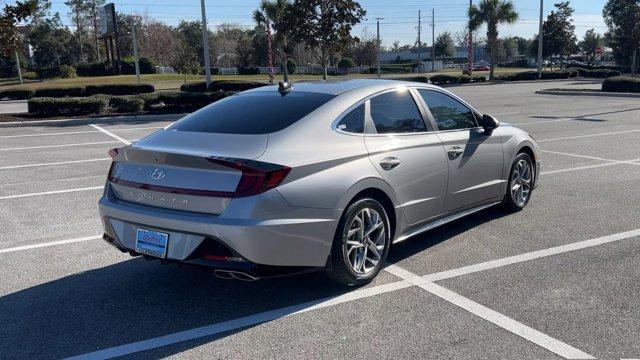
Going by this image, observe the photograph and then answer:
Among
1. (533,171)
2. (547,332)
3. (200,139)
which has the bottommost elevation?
(547,332)

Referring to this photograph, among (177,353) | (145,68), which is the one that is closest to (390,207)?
(177,353)

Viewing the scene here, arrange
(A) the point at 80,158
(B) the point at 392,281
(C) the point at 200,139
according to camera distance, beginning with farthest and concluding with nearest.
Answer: (A) the point at 80,158 < (B) the point at 392,281 < (C) the point at 200,139

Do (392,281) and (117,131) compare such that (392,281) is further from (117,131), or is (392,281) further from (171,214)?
(117,131)

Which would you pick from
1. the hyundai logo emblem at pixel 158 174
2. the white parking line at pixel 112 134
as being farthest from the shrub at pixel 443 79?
the hyundai logo emblem at pixel 158 174

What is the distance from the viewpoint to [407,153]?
4816mm

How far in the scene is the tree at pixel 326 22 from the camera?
86.2 feet

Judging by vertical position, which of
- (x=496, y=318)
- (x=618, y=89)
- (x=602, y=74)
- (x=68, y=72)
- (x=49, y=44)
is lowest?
(x=496, y=318)

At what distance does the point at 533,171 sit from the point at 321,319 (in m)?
3.97

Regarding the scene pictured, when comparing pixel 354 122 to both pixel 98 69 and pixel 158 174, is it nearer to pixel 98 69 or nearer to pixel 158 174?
pixel 158 174

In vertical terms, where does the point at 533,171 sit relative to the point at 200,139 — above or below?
below

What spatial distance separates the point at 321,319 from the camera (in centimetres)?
394

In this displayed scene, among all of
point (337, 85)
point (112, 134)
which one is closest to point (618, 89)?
point (112, 134)

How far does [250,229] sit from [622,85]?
95.8ft

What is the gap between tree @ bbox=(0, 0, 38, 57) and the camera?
18334 mm
